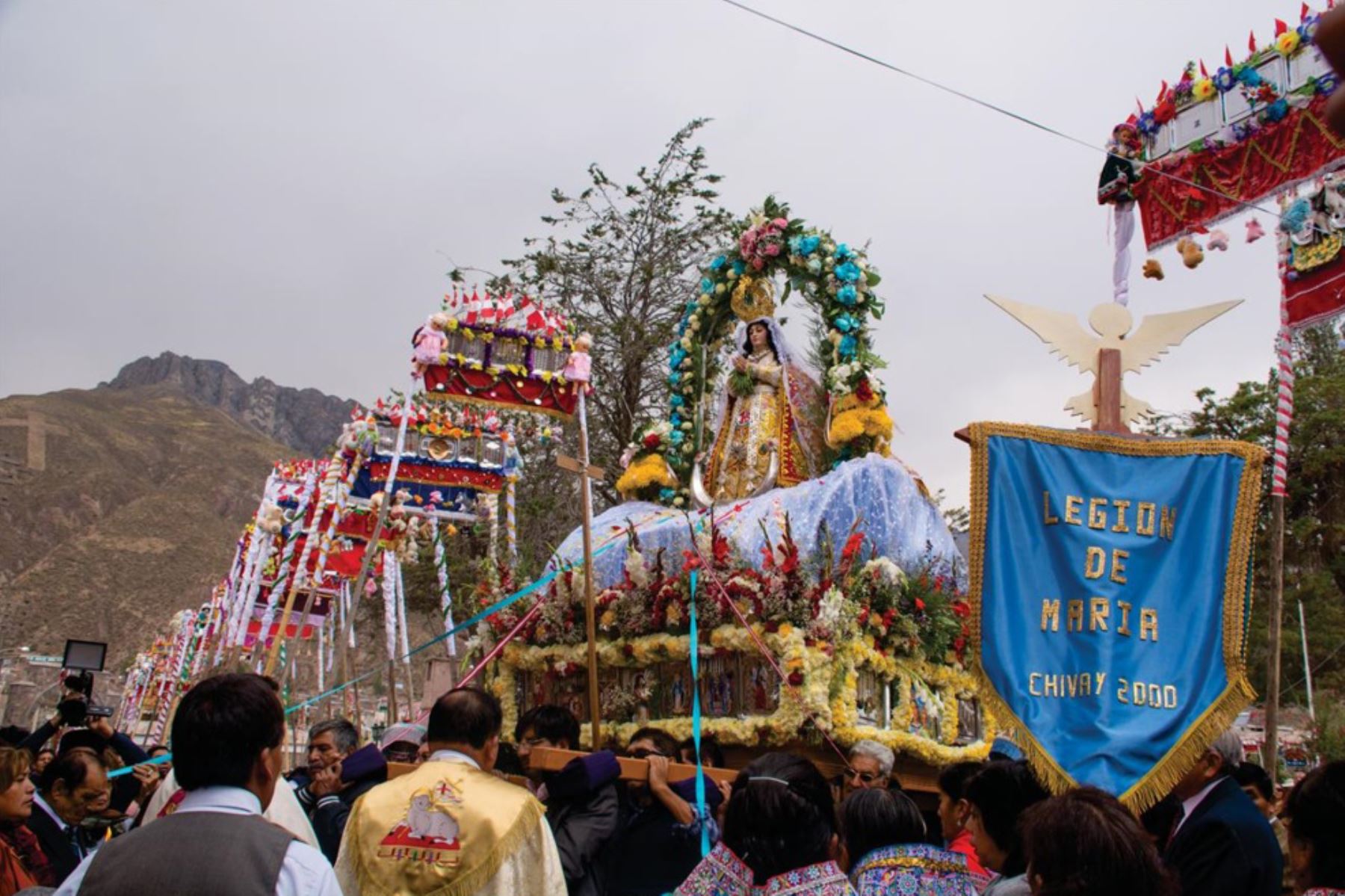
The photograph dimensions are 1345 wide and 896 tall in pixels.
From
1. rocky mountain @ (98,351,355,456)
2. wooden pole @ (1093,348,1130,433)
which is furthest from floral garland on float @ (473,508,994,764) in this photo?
rocky mountain @ (98,351,355,456)

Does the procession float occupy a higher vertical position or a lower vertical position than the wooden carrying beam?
higher

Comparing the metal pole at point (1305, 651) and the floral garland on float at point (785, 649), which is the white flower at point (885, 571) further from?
the metal pole at point (1305, 651)

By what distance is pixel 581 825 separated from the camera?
13.6 ft

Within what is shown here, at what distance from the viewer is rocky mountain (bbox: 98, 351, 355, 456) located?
384ft

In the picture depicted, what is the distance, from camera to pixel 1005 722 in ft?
17.0

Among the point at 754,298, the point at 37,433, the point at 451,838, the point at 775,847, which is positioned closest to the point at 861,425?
the point at 754,298

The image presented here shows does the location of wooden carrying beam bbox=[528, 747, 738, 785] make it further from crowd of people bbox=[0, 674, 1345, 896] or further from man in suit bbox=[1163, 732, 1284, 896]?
man in suit bbox=[1163, 732, 1284, 896]

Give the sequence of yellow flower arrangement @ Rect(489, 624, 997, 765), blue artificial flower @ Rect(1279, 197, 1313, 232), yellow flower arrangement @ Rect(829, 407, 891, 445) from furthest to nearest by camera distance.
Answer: yellow flower arrangement @ Rect(829, 407, 891, 445), blue artificial flower @ Rect(1279, 197, 1313, 232), yellow flower arrangement @ Rect(489, 624, 997, 765)

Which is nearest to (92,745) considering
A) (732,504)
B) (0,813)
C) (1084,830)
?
(0,813)

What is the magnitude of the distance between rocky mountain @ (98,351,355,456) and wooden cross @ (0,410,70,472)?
3492cm

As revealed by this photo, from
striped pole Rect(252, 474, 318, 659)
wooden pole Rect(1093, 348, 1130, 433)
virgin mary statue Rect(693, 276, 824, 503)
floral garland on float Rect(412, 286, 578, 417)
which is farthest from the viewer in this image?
striped pole Rect(252, 474, 318, 659)

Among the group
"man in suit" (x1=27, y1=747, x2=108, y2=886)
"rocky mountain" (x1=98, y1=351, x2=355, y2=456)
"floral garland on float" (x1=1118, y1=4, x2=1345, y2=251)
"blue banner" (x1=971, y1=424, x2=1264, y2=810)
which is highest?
"rocky mountain" (x1=98, y1=351, x2=355, y2=456)

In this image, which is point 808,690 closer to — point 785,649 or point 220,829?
point 785,649

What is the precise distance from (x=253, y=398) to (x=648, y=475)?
11736 centimetres
